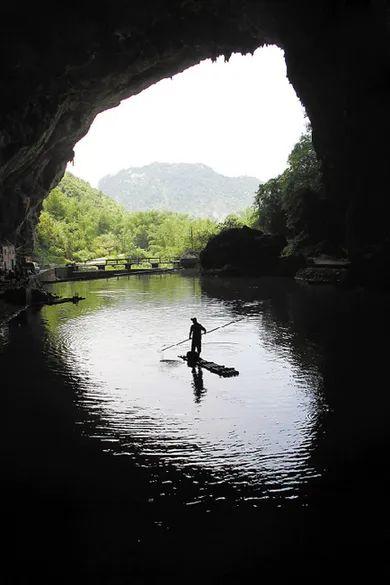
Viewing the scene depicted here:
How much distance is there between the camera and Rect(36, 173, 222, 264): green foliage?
9829 centimetres

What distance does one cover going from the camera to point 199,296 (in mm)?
37750

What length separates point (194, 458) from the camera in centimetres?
958

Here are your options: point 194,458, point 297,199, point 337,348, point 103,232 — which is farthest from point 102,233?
point 194,458

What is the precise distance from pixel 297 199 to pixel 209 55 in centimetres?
1761

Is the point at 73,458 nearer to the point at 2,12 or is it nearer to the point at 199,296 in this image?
the point at 199,296

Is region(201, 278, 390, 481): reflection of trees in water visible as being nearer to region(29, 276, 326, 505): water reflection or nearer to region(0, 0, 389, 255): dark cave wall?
region(29, 276, 326, 505): water reflection

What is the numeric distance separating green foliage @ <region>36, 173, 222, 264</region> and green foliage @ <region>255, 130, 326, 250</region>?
18.9m

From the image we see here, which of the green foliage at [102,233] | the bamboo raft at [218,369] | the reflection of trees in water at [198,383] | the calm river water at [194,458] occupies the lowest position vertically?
the calm river water at [194,458]

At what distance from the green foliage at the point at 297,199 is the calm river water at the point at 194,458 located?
115ft

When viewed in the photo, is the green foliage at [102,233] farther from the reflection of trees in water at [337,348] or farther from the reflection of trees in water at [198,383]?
the reflection of trees in water at [198,383]

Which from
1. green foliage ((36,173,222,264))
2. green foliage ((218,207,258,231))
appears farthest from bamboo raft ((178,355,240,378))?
green foliage ((36,173,222,264))

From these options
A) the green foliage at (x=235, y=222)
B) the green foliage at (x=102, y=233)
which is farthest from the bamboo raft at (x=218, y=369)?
the green foliage at (x=102, y=233)

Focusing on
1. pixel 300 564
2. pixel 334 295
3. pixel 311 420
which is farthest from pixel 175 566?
pixel 334 295

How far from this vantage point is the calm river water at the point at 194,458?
679cm
